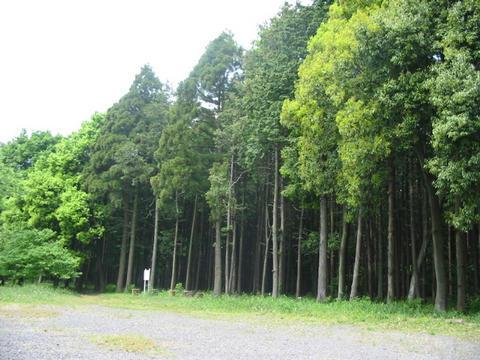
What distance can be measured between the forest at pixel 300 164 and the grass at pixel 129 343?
8.43 meters

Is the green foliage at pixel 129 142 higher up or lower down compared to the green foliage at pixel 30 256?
higher up

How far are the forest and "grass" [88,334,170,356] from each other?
8426 mm

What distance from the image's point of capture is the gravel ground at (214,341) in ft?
23.4

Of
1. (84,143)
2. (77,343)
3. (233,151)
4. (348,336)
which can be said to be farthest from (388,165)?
(84,143)

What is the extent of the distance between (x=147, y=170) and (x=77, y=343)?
22.8 meters

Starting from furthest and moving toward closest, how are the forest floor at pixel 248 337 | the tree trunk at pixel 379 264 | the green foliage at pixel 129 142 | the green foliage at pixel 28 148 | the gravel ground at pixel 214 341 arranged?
the green foliage at pixel 28 148
the green foliage at pixel 129 142
the tree trunk at pixel 379 264
the forest floor at pixel 248 337
the gravel ground at pixel 214 341

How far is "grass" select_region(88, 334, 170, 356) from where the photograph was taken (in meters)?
7.40

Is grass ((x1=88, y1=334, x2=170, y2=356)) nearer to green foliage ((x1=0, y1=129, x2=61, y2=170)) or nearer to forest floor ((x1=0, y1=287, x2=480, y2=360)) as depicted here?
forest floor ((x1=0, y1=287, x2=480, y2=360))

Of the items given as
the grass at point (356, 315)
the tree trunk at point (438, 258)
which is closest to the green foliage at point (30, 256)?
the grass at point (356, 315)

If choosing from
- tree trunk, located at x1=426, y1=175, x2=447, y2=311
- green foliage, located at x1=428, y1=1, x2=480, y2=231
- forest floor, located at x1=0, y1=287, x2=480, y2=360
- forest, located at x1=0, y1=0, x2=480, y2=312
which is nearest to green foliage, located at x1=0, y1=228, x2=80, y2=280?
forest, located at x1=0, y1=0, x2=480, y2=312

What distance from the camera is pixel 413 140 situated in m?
14.1

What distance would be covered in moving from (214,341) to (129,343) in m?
1.55

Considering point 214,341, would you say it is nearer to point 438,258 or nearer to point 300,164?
point 438,258

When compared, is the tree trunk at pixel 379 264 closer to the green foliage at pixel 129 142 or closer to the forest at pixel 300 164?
the forest at pixel 300 164
